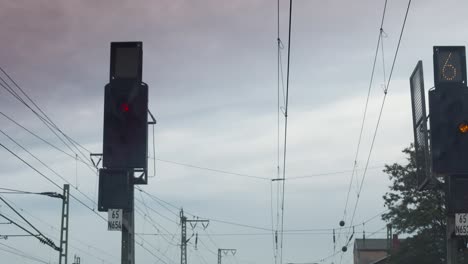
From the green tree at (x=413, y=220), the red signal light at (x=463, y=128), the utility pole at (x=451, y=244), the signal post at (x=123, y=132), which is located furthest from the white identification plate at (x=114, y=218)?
the green tree at (x=413, y=220)

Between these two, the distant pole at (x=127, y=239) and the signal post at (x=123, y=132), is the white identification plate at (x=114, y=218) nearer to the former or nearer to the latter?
the signal post at (x=123, y=132)

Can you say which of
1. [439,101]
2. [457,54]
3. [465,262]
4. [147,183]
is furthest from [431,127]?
[465,262]

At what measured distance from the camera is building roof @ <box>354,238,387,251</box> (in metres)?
133

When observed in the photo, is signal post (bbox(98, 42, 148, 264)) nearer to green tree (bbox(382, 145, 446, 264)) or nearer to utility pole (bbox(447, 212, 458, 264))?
utility pole (bbox(447, 212, 458, 264))

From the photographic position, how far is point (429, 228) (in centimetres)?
5091

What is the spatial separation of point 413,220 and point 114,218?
3911 centimetres

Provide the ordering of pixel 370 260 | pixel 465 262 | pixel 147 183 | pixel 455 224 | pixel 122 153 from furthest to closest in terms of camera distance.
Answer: pixel 370 260
pixel 465 262
pixel 455 224
pixel 147 183
pixel 122 153

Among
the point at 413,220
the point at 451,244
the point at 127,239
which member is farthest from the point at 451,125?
the point at 413,220

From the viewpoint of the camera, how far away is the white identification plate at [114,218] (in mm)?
13325

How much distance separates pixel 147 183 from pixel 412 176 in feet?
131

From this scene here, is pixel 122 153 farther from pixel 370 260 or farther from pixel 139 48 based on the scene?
pixel 370 260

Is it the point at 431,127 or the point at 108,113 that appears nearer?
the point at 108,113

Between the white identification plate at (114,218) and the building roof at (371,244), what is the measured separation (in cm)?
12046

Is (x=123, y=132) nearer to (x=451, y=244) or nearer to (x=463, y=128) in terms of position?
(x=463, y=128)
